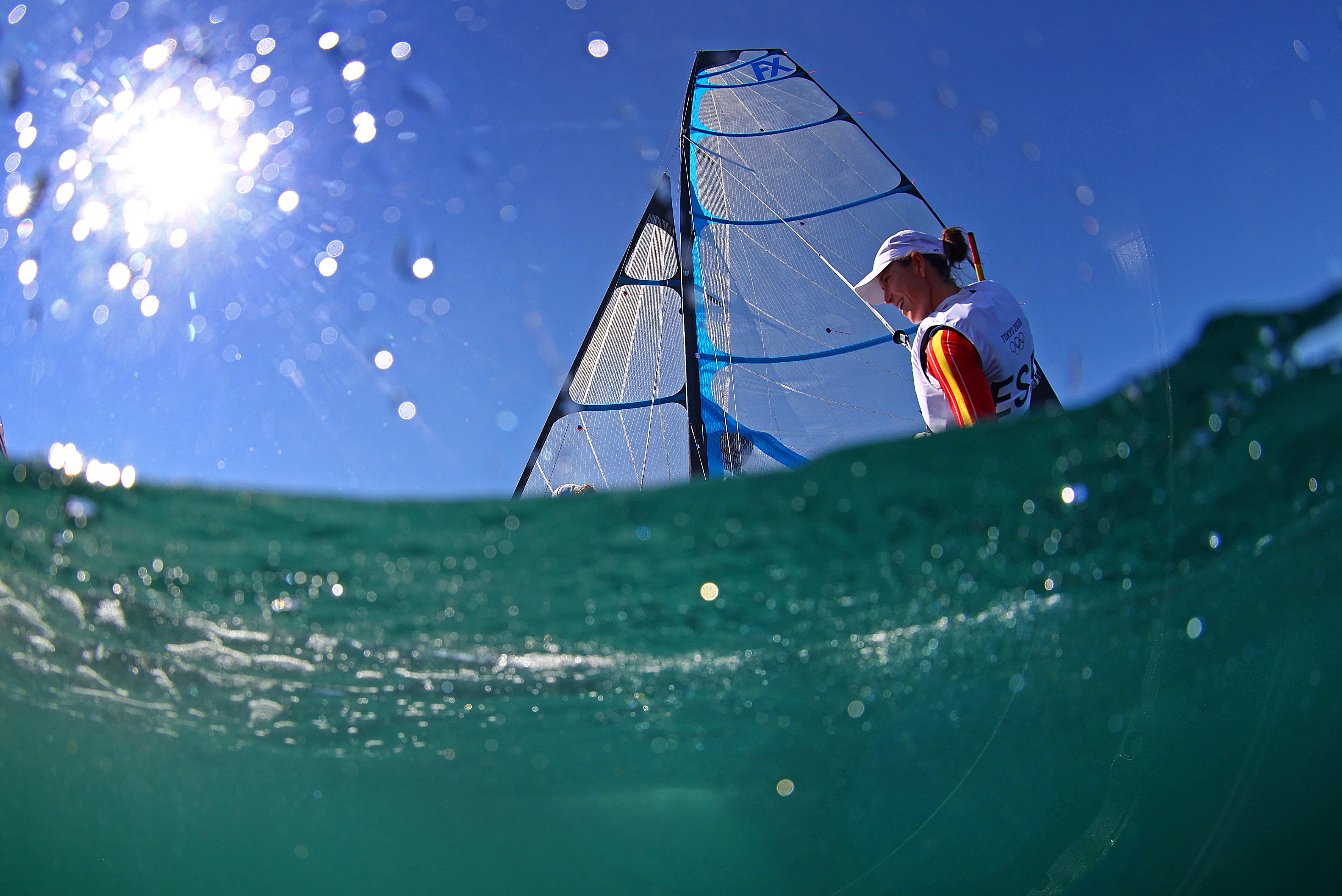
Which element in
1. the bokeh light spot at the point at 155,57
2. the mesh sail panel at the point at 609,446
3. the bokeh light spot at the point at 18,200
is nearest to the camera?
the bokeh light spot at the point at 155,57

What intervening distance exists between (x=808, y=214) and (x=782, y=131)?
37.9 inches

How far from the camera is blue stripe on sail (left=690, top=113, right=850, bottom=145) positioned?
6297 millimetres

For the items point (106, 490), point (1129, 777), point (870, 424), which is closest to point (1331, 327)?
point (1129, 777)

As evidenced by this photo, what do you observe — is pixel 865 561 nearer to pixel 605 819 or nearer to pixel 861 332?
pixel 861 332

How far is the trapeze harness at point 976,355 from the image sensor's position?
1.70m

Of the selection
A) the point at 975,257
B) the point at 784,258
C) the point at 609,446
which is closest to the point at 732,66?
the point at 784,258

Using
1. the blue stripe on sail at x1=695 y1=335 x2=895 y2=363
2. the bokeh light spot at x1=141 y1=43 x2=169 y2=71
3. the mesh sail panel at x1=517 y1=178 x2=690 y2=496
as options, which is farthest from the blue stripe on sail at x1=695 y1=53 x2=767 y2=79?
the bokeh light spot at x1=141 y1=43 x2=169 y2=71

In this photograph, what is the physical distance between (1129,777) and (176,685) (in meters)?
4.76

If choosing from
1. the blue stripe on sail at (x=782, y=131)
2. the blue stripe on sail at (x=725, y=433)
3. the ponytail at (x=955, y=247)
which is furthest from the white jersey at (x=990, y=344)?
the blue stripe on sail at (x=782, y=131)

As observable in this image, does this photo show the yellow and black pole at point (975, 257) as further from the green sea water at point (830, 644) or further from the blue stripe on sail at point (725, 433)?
the blue stripe on sail at point (725, 433)

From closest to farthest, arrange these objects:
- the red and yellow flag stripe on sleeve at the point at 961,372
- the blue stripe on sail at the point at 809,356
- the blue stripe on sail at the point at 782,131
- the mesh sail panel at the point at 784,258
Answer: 1. the red and yellow flag stripe on sleeve at the point at 961,372
2. the mesh sail panel at the point at 784,258
3. the blue stripe on sail at the point at 809,356
4. the blue stripe on sail at the point at 782,131

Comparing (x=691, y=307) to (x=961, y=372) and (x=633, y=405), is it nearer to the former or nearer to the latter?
(x=633, y=405)

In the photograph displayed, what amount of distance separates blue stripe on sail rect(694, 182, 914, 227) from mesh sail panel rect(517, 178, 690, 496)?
67 cm

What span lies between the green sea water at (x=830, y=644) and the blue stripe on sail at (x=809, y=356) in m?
3.24
